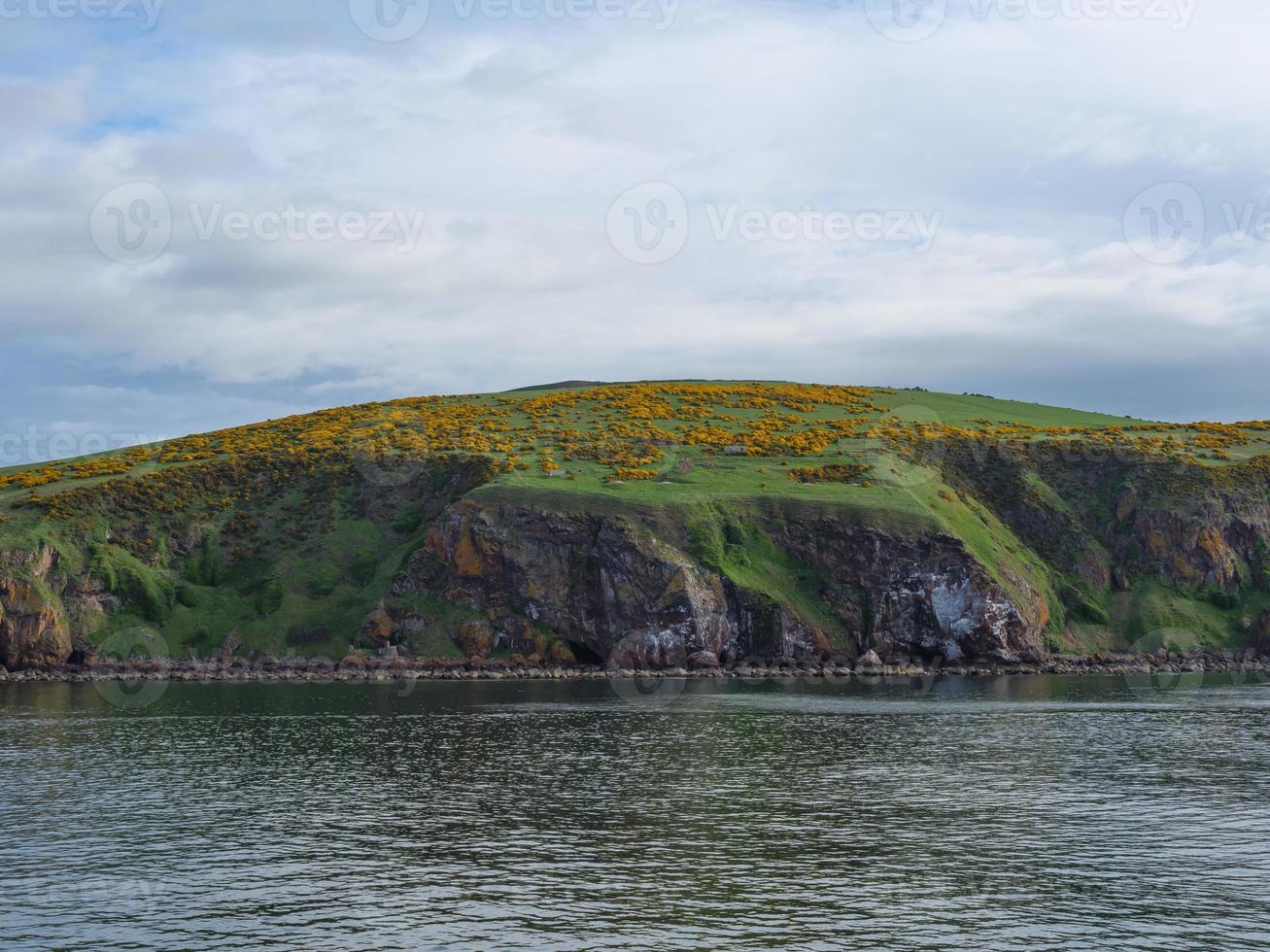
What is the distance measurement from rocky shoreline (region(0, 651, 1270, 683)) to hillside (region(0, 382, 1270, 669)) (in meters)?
2.36

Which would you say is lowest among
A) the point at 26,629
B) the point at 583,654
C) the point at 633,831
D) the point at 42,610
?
the point at 583,654

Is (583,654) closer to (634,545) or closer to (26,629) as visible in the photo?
(634,545)

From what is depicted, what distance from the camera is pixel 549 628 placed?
A: 433ft

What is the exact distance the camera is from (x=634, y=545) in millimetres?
133375

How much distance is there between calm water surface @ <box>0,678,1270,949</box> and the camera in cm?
3469

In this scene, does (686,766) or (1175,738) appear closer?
(686,766)

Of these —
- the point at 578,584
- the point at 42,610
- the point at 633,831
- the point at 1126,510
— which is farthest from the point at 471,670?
the point at 1126,510

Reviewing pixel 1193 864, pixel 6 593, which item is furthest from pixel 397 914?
pixel 6 593

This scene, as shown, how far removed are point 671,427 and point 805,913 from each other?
153212mm

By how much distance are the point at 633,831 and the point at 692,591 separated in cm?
8221

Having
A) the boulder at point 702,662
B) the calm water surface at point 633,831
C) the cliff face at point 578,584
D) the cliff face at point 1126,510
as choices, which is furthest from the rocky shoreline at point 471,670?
the calm water surface at point 633,831

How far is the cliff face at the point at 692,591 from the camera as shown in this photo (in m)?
130

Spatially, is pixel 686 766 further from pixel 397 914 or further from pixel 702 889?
pixel 397 914

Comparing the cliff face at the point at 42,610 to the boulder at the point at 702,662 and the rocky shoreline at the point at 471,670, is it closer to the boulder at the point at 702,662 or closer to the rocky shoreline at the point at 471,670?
the rocky shoreline at the point at 471,670
